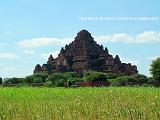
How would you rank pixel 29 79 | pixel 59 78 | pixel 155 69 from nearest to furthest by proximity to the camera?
1. pixel 59 78
2. pixel 155 69
3. pixel 29 79

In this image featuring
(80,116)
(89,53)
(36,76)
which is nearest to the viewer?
(80,116)

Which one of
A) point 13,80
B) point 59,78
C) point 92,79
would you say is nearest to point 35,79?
point 13,80

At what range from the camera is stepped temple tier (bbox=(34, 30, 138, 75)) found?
68.0 m

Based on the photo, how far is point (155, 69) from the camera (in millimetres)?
58438

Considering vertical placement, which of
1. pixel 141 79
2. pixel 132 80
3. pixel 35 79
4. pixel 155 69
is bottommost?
pixel 132 80

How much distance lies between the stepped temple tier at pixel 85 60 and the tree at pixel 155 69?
8152mm

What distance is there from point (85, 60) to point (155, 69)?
13193 millimetres

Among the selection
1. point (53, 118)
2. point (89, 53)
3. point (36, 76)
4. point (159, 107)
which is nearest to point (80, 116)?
point (53, 118)

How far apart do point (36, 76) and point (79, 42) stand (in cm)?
1111

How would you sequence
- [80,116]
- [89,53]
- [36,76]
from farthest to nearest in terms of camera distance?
[89,53] → [36,76] → [80,116]

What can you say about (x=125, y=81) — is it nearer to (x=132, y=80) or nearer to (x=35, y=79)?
(x=132, y=80)

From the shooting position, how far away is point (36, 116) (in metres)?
8.78

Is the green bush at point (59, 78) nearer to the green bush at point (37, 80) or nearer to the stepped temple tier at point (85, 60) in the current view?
the green bush at point (37, 80)

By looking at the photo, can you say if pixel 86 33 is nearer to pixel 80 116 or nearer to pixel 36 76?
pixel 36 76
